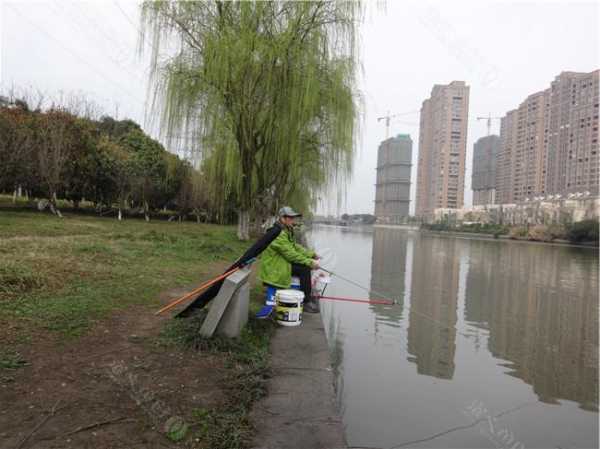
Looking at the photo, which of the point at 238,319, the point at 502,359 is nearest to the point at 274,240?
the point at 238,319

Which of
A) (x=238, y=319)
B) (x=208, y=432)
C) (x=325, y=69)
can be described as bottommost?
(x=208, y=432)

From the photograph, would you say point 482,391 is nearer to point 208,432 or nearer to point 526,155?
point 208,432

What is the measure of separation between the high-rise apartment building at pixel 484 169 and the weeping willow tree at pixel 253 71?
7380 cm

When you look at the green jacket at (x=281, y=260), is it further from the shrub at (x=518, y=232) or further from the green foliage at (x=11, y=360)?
the shrub at (x=518, y=232)

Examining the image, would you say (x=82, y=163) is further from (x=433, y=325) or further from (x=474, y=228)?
(x=474, y=228)

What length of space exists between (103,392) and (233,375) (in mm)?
809

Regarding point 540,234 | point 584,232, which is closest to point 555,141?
point 540,234

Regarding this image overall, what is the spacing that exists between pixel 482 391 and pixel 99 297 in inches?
167

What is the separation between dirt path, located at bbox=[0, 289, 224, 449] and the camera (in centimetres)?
193

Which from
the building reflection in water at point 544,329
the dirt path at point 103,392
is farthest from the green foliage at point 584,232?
the dirt path at point 103,392

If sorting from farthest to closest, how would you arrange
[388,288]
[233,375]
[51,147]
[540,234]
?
[540,234] < [51,147] < [388,288] < [233,375]

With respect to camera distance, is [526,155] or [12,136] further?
[526,155]

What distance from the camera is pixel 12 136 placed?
55.0 feet

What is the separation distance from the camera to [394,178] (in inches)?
3255
